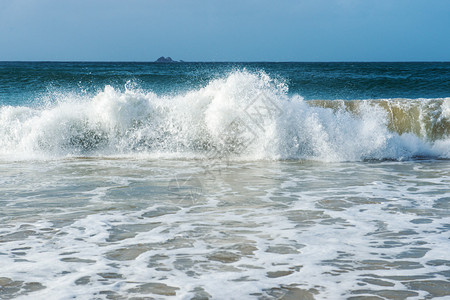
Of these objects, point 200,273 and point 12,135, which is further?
point 12,135

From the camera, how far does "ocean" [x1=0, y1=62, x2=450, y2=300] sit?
9.81ft

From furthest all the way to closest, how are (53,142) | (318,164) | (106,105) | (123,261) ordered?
(106,105), (53,142), (318,164), (123,261)

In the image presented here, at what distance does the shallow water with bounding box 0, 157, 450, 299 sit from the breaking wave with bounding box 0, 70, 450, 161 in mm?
1932

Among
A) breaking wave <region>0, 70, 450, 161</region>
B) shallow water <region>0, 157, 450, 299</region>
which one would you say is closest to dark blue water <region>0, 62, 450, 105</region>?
breaking wave <region>0, 70, 450, 161</region>

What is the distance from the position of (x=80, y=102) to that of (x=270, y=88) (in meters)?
3.80

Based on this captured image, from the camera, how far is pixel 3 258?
10.8ft

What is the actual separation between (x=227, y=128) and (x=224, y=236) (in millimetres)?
5384

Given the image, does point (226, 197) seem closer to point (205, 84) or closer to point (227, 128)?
point (227, 128)

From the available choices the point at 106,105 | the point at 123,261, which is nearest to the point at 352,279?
the point at 123,261

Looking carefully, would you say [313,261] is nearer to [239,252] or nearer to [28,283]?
[239,252]

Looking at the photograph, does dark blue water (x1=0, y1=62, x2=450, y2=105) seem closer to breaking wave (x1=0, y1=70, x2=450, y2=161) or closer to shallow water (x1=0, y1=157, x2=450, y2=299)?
breaking wave (x1=0, y1=70, x2=450, y2=161)

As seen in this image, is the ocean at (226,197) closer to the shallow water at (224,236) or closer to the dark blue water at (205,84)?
the shallow water at (224,236)

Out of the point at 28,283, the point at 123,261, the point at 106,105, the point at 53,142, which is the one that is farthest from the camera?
the point at 106,105

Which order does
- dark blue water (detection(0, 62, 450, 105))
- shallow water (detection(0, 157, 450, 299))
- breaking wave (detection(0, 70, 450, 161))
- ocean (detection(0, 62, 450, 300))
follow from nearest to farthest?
shallow water (detection(0, 157, 450, 299)) < ocean (detection(0, 62, 450, 300)) < breaking wave (detection(0, 70, 450, 161)) < dark blue water (detection(0, 62, 450, 105))
